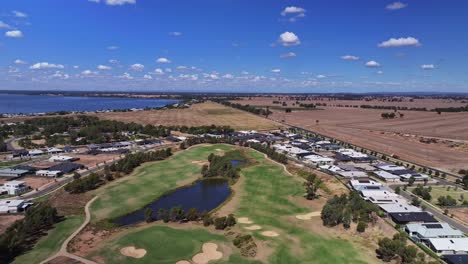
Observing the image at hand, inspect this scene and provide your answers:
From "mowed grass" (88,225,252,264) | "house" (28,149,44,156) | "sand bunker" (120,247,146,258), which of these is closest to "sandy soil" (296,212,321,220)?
"mowed grass" (88,225,252,264)

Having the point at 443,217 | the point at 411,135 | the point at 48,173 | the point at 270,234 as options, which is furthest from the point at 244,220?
the point at 411,135

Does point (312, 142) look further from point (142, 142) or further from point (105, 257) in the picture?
point (105, 257)

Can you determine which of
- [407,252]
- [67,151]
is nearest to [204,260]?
[407,252]

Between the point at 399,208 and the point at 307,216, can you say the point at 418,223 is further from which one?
the point at 307,216

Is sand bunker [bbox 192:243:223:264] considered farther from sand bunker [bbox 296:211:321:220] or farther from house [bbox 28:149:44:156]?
house [bbox 28:149:44:156]

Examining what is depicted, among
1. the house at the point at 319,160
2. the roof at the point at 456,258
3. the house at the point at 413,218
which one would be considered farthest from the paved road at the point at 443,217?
the house at the point at 319,160

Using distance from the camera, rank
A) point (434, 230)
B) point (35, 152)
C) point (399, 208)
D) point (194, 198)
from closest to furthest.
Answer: point (434, 230) → point (399, 208) → point (194, 198) → point (35, 152)

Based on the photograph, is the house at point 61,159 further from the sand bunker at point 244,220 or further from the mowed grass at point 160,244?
the sand bunker at point 244,220
